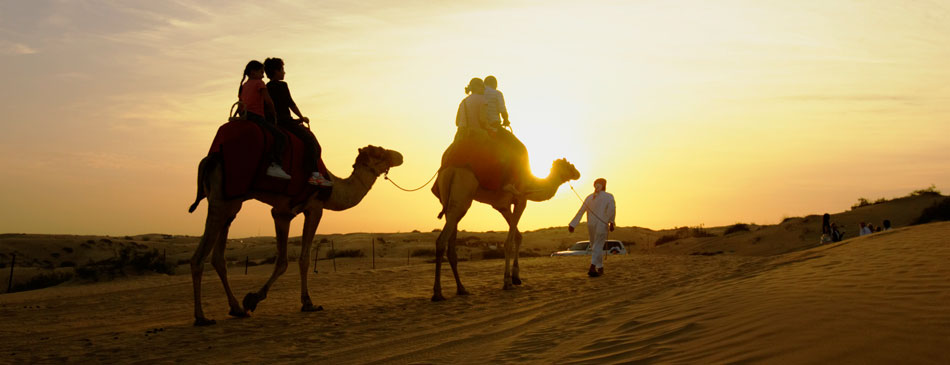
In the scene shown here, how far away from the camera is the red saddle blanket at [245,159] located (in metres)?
10.0

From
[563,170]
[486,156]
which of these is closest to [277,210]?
[486,156]

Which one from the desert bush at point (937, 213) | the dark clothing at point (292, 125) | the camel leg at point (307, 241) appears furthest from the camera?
the desert bush at point (937, 213)

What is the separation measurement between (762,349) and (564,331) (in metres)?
3.29

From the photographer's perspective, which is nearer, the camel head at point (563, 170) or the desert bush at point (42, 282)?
the camel head at point (563, 170)

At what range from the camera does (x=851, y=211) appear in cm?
4894

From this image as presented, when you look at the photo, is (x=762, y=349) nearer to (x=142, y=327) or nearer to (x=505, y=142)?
(x=142, y=327)

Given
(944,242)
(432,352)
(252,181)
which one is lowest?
(432,352)

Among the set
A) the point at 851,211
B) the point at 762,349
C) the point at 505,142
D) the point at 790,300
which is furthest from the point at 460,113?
the point at 851,211

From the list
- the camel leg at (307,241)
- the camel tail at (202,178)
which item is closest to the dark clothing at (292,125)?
the camel leg at (307,241)

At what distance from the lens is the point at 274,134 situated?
10680 mm

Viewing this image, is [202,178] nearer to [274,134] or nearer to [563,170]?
[274,134]

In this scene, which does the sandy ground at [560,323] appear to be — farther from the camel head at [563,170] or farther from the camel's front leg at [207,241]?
the camel head at [563,170]

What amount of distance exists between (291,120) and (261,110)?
2.50 feet

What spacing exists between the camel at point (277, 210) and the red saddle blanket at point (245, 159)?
5.8 inches
